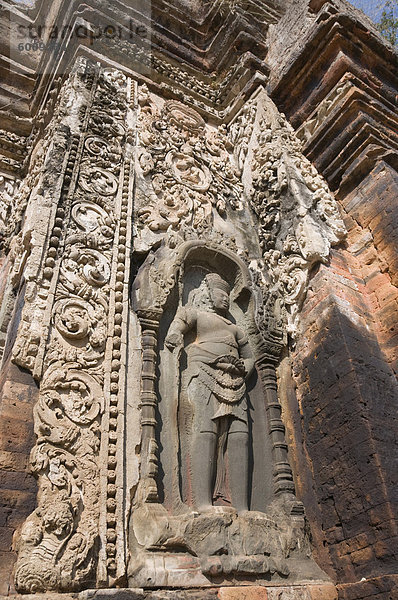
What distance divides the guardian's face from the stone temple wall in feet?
0.28

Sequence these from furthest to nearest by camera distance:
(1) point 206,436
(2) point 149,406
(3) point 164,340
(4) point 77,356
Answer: (3) point 164,340
(1) point 206,436
(2) point 149,406
(4) point 77,356

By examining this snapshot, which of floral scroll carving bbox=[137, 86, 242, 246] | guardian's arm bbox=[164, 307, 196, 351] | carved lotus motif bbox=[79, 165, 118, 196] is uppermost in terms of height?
floral scroll carving bbox=[137, 86, 242, 246]

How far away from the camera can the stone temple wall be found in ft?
11.4

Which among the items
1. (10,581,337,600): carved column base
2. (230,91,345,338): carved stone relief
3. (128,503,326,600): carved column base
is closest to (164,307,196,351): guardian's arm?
(230,91,345,338): carved stone relief

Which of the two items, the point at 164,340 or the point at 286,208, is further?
the point at 286,208

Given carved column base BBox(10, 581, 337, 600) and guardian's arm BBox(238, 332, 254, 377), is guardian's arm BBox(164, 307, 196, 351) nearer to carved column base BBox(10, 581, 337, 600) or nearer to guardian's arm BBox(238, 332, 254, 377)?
guardian's arm BBox(238, 332, 254, 377)

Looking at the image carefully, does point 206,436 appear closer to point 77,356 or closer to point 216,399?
point 216,399

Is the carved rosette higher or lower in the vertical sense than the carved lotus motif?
lower

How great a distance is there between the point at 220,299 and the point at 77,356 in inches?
71.4

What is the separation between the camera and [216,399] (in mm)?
4426

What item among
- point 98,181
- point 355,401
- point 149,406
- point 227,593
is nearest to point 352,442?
point 355,401

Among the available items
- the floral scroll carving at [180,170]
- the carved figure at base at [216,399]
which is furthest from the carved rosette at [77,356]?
the carved figure at base at [216,399]

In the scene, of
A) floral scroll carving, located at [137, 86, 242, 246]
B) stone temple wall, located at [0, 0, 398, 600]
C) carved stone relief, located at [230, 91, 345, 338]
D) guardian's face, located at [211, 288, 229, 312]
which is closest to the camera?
stone temple wall, located at [0, 0, 398, 600]

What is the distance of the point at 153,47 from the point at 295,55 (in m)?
2.44
